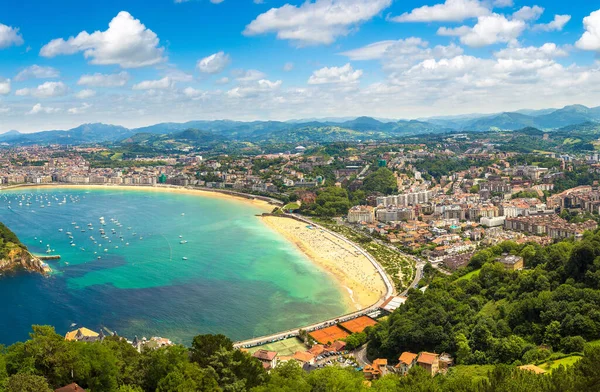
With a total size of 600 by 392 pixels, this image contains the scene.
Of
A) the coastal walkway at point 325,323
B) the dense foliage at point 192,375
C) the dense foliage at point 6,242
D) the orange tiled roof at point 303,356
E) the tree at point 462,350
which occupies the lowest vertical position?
the coastal walkway at point 325,323

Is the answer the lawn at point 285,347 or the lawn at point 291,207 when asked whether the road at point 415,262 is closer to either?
the lawn at point 285,347

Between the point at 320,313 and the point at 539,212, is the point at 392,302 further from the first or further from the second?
the point at 539,212

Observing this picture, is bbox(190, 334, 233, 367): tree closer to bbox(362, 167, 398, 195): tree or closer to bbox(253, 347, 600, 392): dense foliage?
bbox(253, 347, 600, 392): dense foliage

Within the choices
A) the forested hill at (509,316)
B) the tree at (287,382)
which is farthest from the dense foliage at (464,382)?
the forested hill at (509,316)

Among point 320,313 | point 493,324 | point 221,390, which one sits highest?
point 221,390

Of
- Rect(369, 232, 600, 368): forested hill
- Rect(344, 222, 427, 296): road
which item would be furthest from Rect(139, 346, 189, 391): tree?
Rect(344, 222, 427, 296): road

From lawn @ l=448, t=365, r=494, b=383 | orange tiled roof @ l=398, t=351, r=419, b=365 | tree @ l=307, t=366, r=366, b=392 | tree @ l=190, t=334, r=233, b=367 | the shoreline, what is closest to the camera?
tree @ l=307, t=366, r=366, b=392

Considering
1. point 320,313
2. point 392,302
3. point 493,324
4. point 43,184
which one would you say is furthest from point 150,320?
point 43,184
